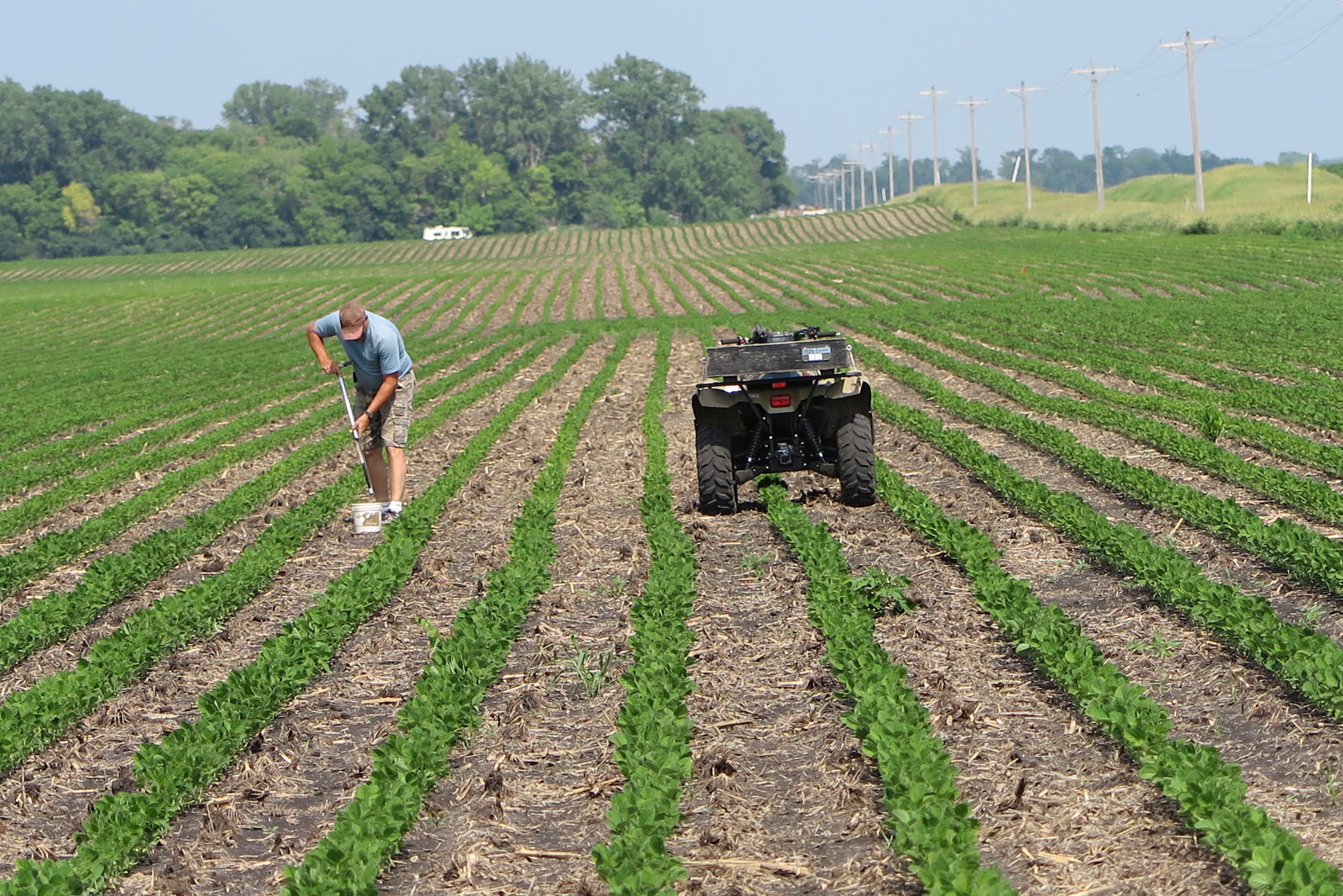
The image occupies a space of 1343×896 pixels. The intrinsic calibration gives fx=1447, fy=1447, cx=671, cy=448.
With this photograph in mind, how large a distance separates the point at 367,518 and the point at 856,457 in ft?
12.2

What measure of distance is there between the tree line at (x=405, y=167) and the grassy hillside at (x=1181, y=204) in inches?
1638

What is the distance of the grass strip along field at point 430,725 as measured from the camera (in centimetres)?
491

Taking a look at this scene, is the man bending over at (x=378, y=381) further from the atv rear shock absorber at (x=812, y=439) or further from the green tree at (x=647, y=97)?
the green tree at (x=647, y=97)

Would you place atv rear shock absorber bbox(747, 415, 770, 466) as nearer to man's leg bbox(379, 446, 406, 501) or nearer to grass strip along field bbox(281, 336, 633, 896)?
grass strip along field bbox(281, 336, 633, 896)

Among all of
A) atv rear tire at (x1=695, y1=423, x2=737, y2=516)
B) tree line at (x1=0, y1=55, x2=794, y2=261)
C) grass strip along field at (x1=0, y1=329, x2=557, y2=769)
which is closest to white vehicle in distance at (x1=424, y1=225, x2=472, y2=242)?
tree line at (x1=0, y1=55, x2=794, y2=261)

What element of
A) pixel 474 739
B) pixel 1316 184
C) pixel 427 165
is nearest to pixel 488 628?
pixel 474 739

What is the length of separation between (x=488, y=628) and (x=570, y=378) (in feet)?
50.2

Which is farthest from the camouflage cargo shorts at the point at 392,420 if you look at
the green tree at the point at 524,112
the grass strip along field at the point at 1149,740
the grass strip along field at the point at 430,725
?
the green tree at the point at 524,112

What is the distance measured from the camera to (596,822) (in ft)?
18.0

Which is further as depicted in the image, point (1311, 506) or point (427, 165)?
point (427, 165)

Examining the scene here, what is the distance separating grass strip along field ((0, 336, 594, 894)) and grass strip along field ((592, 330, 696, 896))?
1.65 metres

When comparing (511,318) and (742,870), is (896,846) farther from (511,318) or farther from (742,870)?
(511,318)

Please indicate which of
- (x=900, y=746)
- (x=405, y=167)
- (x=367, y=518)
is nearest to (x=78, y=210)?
(x=405, y=167)

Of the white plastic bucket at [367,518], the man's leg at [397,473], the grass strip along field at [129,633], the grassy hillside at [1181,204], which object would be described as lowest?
the grass strip along field at [129,633]
